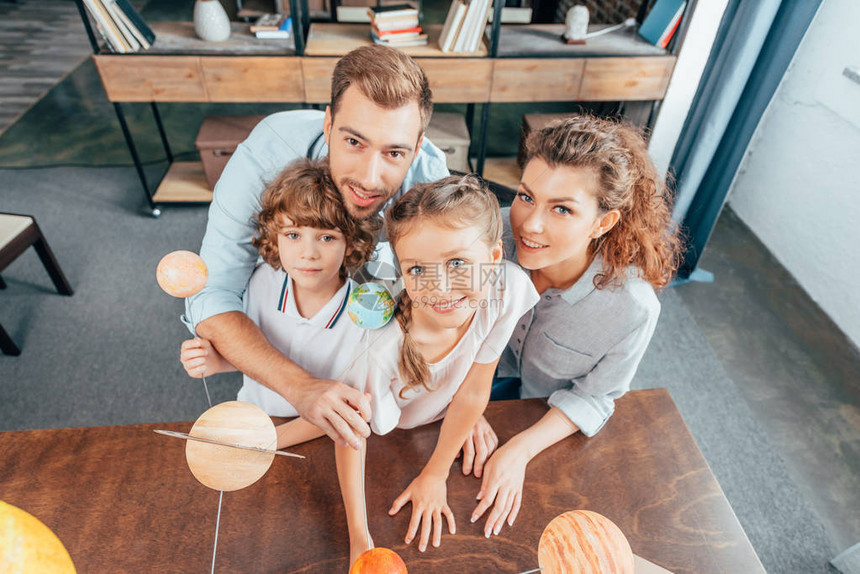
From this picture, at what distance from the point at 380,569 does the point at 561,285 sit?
2.78 ft

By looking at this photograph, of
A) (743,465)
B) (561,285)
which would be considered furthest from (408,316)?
(743,465)

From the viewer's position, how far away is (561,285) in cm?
125

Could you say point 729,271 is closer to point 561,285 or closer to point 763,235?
point 763,235

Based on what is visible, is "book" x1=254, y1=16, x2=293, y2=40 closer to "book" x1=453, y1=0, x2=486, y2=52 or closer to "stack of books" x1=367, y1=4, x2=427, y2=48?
"stack of books" x1=367, y1=4, x2=427, y2=48

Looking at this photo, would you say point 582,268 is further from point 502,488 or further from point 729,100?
point 729,100

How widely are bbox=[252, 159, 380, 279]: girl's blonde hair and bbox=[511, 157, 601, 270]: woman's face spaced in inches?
12.6

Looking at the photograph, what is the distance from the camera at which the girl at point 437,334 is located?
795 mm

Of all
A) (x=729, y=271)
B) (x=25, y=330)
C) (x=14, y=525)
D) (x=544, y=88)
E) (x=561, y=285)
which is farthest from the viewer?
(x=729, y=271)

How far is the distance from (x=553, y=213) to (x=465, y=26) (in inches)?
70.6

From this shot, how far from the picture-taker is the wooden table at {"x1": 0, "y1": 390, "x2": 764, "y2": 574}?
0.88 metres

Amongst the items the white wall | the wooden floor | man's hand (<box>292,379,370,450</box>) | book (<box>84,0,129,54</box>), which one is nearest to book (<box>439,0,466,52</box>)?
book (<box>84,0,129,54</box>)

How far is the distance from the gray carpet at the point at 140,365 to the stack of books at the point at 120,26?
3.15ft

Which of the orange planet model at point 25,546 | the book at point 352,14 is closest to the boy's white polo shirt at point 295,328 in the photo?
the orange planet model at point 25,546

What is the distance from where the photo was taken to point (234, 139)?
9.23ft
